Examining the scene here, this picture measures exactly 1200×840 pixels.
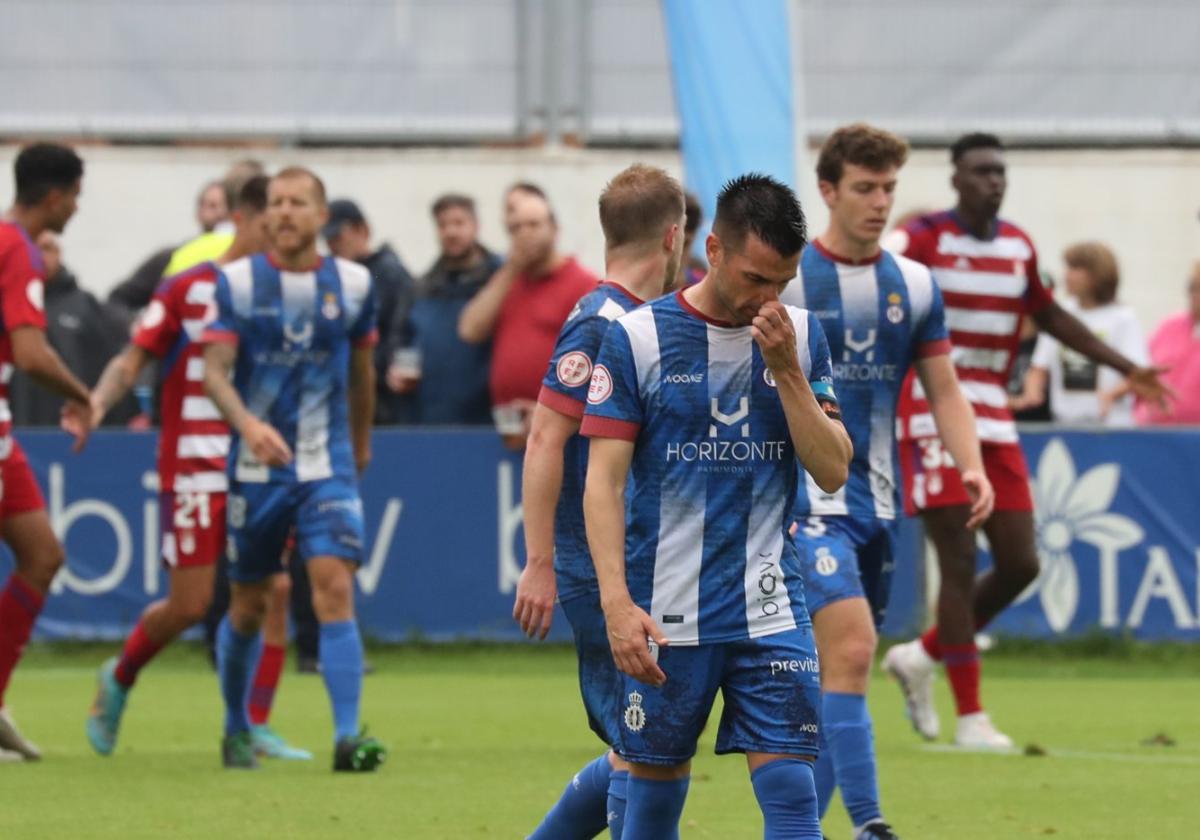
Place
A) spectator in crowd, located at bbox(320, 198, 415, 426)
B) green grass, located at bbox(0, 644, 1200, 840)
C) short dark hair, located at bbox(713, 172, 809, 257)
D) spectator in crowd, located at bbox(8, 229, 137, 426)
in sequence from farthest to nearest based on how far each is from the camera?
1. spectator in crowd, located at bbox(8, 229, 137, 426)
2. spectator in crowd, located at bbox(320, 198, 415, 426)
3. green grass, located at bbox(0, 644, 1200, 840)
4. short dark hair, located at bbox(713, 172, 809, 257)

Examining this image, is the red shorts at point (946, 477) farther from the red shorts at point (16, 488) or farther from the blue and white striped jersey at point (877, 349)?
the red shorts at point (16, 488)

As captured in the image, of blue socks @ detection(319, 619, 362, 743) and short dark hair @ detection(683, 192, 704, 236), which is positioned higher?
short dark hair @ detection(683, 192, 704, 236)

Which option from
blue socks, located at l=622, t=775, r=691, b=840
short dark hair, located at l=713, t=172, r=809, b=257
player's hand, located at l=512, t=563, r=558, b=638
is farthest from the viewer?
player's hand, located at l=512, t=563, r=558, b=638

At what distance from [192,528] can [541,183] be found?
1138cm

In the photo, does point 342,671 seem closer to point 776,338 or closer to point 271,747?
point 271,747

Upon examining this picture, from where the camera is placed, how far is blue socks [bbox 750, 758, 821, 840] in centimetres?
591

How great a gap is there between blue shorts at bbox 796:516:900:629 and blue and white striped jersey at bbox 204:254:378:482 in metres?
2.47

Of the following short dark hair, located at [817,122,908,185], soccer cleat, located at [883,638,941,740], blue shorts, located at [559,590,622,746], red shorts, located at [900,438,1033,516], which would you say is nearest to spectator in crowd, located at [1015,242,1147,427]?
red shorts, located at [900,438,1033,516]

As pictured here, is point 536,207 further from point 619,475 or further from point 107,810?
point 619,475

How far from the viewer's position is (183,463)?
11.0m

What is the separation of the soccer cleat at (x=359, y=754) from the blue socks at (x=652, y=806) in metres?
3.62

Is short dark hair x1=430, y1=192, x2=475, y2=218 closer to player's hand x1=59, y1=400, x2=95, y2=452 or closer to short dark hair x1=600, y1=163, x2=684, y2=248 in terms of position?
player's hand x1=59, y1=400, x2=95, y2=452

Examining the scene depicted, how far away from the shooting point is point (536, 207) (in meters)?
12.3

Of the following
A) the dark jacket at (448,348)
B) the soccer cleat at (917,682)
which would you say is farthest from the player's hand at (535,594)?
the dark jacket at (448,348)
